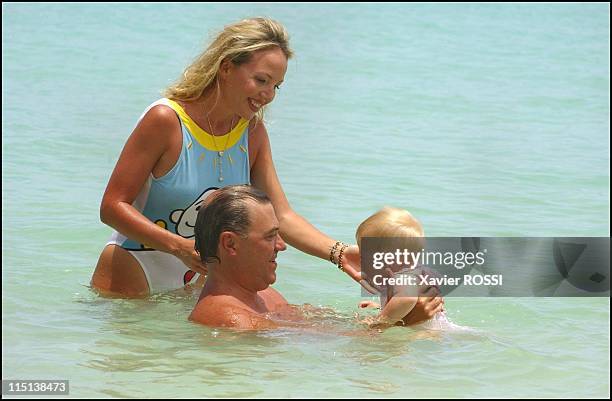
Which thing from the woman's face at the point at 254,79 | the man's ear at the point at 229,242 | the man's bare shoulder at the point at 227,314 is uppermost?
the woman's face at the point at 254,79

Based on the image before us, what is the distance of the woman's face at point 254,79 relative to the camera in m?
5.19

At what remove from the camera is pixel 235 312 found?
16.1ft

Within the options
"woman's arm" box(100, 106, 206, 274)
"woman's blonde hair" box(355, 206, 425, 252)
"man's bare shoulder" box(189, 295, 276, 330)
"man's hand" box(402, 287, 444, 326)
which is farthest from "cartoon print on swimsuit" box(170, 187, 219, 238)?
"man's hand" box(402, 287, 444, 326)

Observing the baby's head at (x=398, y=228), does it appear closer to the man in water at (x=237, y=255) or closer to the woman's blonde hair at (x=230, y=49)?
the man in water at (x=237, y=255)

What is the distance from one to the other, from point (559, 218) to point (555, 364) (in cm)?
384

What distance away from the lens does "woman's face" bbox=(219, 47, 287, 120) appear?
17.0ft

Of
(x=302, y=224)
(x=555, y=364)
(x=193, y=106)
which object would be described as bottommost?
(x=555, y=364)

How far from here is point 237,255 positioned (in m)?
4.87

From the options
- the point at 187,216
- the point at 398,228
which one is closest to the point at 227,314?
the point at 187,216

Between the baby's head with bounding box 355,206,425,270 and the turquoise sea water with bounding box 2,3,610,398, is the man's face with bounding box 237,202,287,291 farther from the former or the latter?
the baby's head with bounding box 355,206,425,270

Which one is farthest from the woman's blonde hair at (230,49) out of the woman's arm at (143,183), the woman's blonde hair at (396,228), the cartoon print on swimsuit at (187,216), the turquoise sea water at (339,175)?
the woman's blonde hair at (396,228)

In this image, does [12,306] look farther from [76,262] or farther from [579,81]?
[579,81]

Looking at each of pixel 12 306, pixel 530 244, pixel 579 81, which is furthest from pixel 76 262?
pixel 579 81

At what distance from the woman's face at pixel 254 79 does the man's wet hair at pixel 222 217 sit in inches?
20.1
